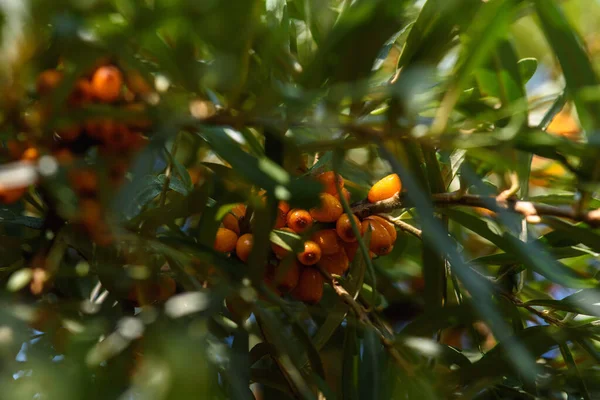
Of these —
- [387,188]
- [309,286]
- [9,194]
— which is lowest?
[309,286]

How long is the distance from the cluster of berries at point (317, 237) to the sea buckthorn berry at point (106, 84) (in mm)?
246

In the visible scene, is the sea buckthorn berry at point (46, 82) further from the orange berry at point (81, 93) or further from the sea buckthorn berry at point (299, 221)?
the sea buckthorn berry at point (299, 221)

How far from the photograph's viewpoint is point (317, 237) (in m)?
0.74

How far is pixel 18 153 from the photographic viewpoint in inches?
20.3

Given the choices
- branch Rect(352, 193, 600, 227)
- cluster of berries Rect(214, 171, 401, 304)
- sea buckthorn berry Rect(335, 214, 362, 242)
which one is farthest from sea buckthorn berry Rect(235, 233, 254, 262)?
branch Rect(352, 193, 600, 227)

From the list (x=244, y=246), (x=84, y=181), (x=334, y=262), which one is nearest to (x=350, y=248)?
(x=334, y=262)

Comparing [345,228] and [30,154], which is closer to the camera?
[30,154]

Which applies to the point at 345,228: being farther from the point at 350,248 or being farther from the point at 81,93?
the point at 81,93

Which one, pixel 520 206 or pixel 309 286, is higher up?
pixel 520 206

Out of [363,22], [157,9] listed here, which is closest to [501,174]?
[363,22]

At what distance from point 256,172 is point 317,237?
0.24 metres

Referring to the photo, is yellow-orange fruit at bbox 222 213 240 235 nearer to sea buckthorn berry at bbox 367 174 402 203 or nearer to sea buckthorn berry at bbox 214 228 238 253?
sea buckthorn berry at bbox 214 228 238 253

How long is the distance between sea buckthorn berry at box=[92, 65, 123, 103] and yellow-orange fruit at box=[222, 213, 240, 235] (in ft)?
0.88

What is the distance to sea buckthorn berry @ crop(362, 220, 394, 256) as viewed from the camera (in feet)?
2.42
